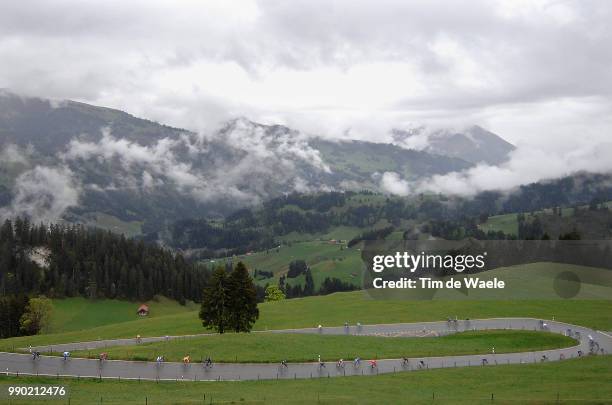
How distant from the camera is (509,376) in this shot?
65875 mm

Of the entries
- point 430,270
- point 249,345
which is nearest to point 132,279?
point 430,270

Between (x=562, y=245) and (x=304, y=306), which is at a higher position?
(x=562, y=245)

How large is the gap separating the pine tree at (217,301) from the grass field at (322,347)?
19.6 metres

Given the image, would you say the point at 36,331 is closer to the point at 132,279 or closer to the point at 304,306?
the point at 132,279

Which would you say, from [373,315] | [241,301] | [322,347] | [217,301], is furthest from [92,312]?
[322,347]


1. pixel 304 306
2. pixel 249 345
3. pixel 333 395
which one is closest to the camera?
pixel 333 395

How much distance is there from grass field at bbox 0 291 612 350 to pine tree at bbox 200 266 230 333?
10.3 meters

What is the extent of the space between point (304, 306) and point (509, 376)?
74975 millimetres

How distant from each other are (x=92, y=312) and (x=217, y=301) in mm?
93018

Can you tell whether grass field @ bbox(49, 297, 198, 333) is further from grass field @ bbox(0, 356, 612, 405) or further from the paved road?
grass field @ bbox(0, 356, 612, 405)

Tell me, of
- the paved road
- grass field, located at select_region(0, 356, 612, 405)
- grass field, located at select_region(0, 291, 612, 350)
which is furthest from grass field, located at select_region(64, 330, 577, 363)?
grass field, located at select_region(0, 291, 612, 350)

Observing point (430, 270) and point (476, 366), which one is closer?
point (476, 366)

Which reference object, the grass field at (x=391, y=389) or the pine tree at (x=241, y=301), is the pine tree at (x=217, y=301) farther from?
the grass field at (x=391, y=389)

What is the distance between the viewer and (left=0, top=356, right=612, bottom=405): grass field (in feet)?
178
